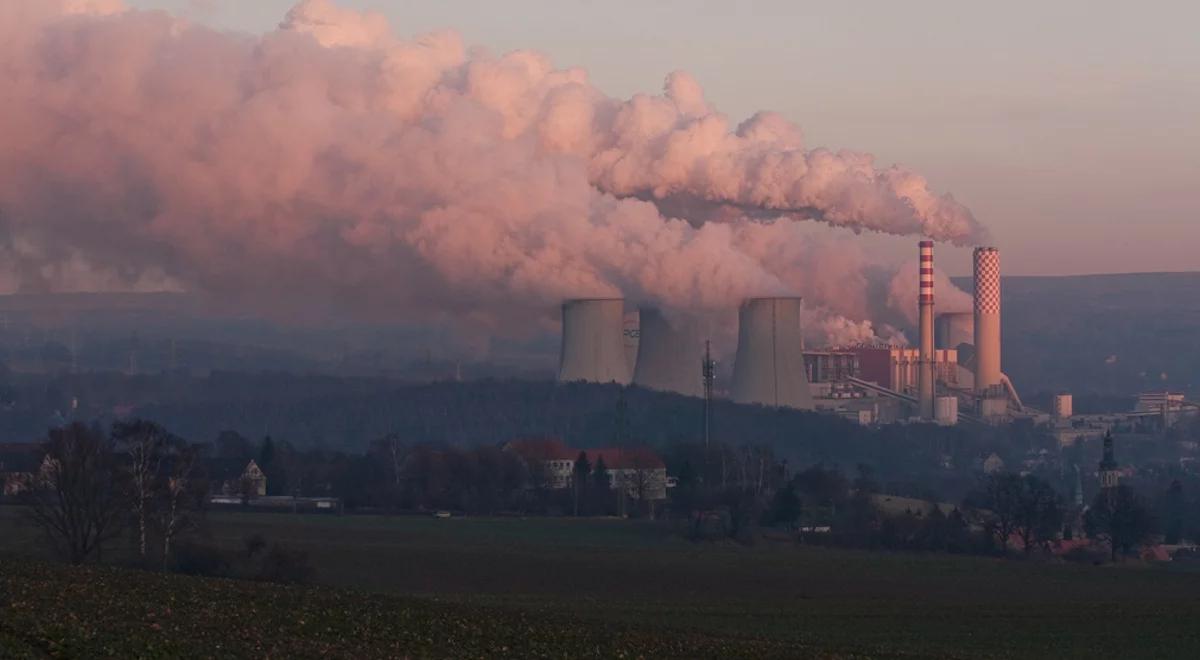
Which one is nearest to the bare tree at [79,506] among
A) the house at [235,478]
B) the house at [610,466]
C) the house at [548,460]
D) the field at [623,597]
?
the field at [623,597]

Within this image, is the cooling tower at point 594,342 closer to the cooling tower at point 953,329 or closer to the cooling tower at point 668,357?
the cooling tower at point 668,357

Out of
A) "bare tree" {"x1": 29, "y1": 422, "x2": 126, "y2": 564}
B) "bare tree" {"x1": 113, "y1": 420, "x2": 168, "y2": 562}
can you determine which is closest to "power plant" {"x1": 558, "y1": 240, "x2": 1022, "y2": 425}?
"bare tree" {"x1": 113, "y1": 420, "x2": 168, "y2": 562}

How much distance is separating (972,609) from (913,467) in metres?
50.9

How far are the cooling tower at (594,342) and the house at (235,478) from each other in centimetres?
1392

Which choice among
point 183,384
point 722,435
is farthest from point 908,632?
point 183,384

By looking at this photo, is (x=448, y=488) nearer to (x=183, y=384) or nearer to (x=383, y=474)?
(x=383, y=474)

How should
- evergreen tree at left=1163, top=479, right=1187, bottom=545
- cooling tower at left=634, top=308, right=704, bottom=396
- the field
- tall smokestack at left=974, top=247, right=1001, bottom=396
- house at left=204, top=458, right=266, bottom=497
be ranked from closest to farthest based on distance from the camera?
1. the field
2. house at left=204, top=458, right=266, bottom=497
3. evergreen tree at left=1163, top=479, right=1187, bottom=545
4. cooling tower at left=634, top=308, right=704, bottom=396
5. tall smokestack at left=974, top=247, right=1001, bottom=396

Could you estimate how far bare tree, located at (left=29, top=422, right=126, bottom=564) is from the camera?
2919cm

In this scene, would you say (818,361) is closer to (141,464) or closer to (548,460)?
(548,460)

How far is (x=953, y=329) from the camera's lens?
93.6 metres

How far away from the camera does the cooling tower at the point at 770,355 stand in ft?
220

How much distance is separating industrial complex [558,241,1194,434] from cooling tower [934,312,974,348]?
0.05 m

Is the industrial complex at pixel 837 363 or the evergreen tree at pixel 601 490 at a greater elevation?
the industrial complex at pixel 837 363

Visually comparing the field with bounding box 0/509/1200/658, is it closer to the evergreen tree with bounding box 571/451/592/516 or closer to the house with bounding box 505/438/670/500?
the evergreen tree with bounding box 571/451/592/516
